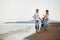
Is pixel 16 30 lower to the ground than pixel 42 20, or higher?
lower

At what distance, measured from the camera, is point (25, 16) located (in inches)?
89.6

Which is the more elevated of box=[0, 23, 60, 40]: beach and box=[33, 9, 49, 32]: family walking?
box=[33, 9, 49, 32]: family walking

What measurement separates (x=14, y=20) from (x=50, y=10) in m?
0.49

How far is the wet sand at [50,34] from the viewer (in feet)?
7.10

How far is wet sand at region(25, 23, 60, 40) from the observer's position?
2164 millimetres

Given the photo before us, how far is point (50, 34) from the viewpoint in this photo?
7.17 ft

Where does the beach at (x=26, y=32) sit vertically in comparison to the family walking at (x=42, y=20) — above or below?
below

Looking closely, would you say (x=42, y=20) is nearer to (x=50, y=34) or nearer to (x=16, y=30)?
(x=50, y=34)

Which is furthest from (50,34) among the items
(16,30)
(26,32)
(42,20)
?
(16,30)

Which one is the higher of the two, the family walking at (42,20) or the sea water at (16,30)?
the family walking at (42,20)

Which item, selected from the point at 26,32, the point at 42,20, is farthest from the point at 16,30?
the point at 42,20

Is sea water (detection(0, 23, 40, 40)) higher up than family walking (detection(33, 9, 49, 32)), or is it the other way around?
family walking (detection(33, 9, 49, 32))

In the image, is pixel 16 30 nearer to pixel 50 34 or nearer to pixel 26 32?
pixel 26 32

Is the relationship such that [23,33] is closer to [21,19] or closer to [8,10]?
[21,19]
